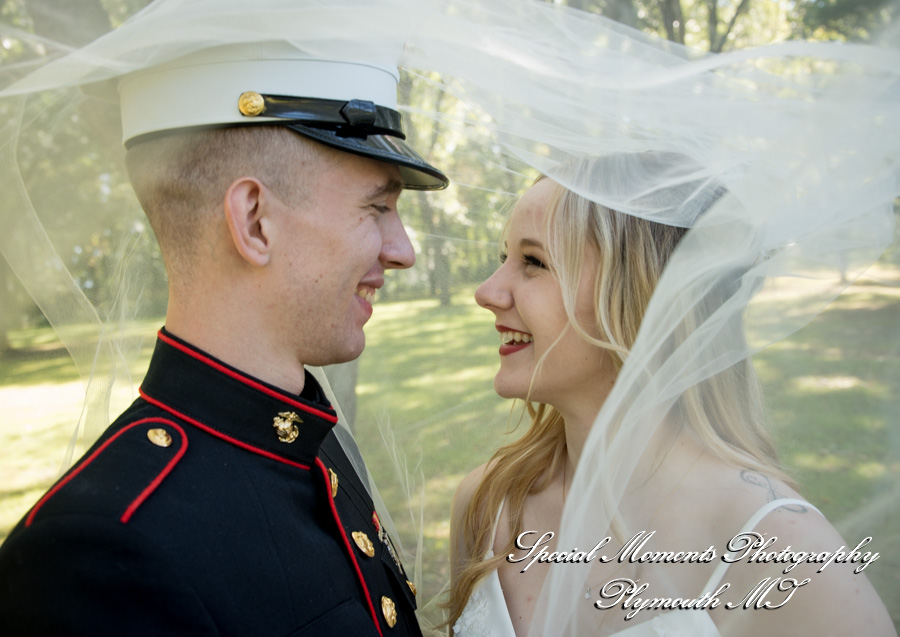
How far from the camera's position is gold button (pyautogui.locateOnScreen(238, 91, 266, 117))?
5.66ft

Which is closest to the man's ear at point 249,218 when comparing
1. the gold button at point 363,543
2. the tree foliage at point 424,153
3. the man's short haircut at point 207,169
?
the man's short haircut at point 207,169

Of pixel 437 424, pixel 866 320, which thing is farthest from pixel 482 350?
pixel 866 320

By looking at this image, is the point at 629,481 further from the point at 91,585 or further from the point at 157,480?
the point at 91,585

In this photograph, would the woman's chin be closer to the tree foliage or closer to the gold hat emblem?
the tree foliage

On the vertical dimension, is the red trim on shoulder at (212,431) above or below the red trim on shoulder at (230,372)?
below

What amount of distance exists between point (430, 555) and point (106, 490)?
2.13m

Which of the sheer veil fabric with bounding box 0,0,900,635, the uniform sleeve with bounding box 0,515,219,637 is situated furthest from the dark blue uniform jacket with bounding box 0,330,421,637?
the sheer veil fabric with bounding box 0,0,900,635

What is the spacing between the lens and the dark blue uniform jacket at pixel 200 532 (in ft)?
4.35

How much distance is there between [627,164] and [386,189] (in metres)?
0.71

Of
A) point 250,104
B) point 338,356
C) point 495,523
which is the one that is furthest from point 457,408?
point 250,104

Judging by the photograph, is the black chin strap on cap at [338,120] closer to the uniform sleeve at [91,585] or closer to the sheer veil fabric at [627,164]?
the sheer veil fabric at [627,164]

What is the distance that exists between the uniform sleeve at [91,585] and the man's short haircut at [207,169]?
2.43 feet

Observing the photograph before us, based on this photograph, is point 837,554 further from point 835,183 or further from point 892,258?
point 835,183

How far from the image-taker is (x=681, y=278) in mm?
1784
